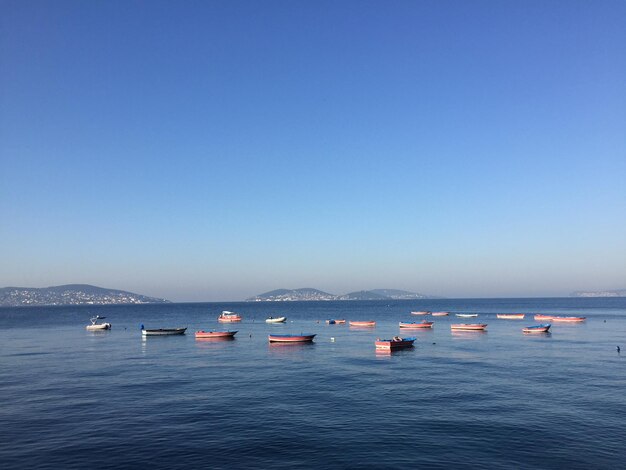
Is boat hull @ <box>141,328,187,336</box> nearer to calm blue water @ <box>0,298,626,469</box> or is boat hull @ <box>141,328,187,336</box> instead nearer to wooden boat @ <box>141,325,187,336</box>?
wooden boat @ <box>141,325,187,336</box>

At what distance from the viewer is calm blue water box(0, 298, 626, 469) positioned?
103 feet

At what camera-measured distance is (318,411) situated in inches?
1652

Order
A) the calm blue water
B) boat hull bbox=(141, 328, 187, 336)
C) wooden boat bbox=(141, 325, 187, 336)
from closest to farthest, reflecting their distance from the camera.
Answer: the calm blue water < wooden boat bbox=(141, 325, 187, 336) < boat hull bbox=(141, 328, 187, 336)

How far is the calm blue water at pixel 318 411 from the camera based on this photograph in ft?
103

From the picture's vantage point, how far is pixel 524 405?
43.3m

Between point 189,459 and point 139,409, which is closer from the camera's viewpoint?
point 189,459

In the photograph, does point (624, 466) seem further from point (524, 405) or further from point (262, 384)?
point (262, 384)

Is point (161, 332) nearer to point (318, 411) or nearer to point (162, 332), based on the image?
point (162, 332)

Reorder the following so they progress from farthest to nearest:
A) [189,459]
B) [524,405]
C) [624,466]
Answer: [524,405], [189,459], [624,466]

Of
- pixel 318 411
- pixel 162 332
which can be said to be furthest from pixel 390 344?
pixel 162 332

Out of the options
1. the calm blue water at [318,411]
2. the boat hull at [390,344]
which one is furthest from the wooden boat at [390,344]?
the calm blue water at [318,411]

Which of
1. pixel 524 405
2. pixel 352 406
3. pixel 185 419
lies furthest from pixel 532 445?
pixel 185 419

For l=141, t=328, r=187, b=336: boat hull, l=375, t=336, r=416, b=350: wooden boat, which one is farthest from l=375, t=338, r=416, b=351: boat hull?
l=141, t=328, r=187, b=336: boat hull

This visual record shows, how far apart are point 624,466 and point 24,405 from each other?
54.4 meters
